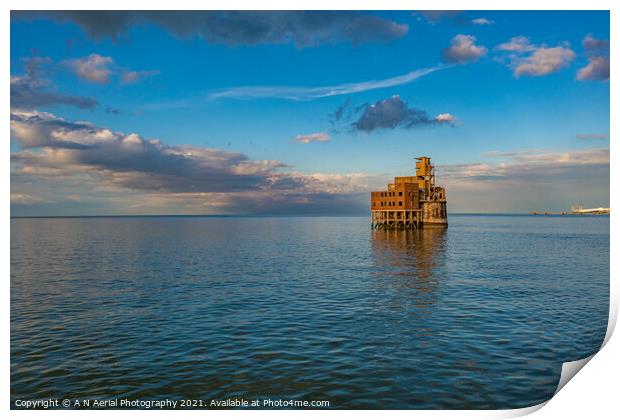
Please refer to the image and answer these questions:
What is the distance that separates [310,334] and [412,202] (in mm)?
88436

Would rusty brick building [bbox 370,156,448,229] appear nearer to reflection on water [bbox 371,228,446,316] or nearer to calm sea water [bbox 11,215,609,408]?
reflection on water [bbox 371,228,446,316]

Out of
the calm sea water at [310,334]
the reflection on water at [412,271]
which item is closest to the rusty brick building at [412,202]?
the reflection on water at [412,271]

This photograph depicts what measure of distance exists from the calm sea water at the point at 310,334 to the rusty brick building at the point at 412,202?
62589 mm

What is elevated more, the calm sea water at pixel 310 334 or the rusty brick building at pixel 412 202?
the rusty brick building at pixel 412 202

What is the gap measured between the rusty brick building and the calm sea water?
62.6 m

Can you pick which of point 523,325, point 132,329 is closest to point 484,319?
point 523,325

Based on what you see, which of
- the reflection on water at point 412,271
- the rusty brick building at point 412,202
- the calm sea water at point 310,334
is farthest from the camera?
the rusty brick building at point 412,202

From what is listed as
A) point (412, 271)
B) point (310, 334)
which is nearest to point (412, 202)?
point (412, 271)

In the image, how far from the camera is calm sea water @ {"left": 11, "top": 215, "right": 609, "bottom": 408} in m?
14.6

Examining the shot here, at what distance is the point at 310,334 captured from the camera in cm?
2031

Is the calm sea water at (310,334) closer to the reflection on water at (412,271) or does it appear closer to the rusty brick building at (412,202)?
the reflection on water at (412,271)

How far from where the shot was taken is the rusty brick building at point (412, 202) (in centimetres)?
10362

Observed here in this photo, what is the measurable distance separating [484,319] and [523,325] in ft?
6.30

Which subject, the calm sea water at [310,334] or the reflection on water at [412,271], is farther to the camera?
the reflection on water at [412,271]
